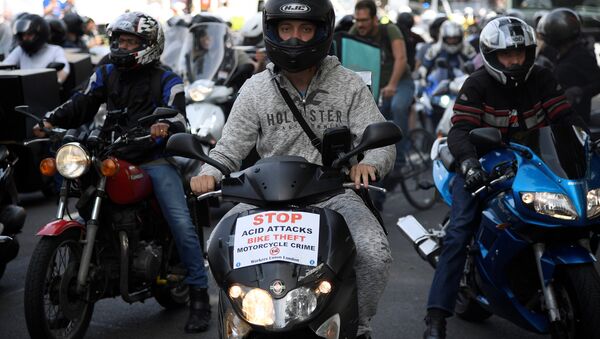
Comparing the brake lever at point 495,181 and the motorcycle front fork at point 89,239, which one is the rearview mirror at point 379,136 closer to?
the brake lever at point 495,181

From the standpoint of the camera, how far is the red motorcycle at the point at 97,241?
5679 mm

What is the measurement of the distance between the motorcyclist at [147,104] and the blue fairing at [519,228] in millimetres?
1650

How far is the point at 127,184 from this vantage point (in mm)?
6137

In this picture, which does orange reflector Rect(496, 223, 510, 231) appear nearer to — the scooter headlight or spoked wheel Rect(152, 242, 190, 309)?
the scooter headlight

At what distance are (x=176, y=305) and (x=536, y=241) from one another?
259 cm

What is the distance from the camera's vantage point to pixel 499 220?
5.46 metres

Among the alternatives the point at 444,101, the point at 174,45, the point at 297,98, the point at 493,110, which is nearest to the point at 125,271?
the point at 297,98

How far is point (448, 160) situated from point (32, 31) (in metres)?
6.68

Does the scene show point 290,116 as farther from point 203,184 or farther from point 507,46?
point 507,46

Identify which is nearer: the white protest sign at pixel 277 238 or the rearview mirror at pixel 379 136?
the white protest sign at pixel 277 238

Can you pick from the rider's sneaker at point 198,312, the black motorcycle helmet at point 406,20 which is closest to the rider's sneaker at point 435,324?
the rider's sneaker at point 198,312

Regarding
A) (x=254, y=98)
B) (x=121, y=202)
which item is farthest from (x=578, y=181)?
(x=121, y=202)

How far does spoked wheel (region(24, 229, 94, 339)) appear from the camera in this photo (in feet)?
18.2

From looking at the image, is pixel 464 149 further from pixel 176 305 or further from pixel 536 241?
pixel 176 305
